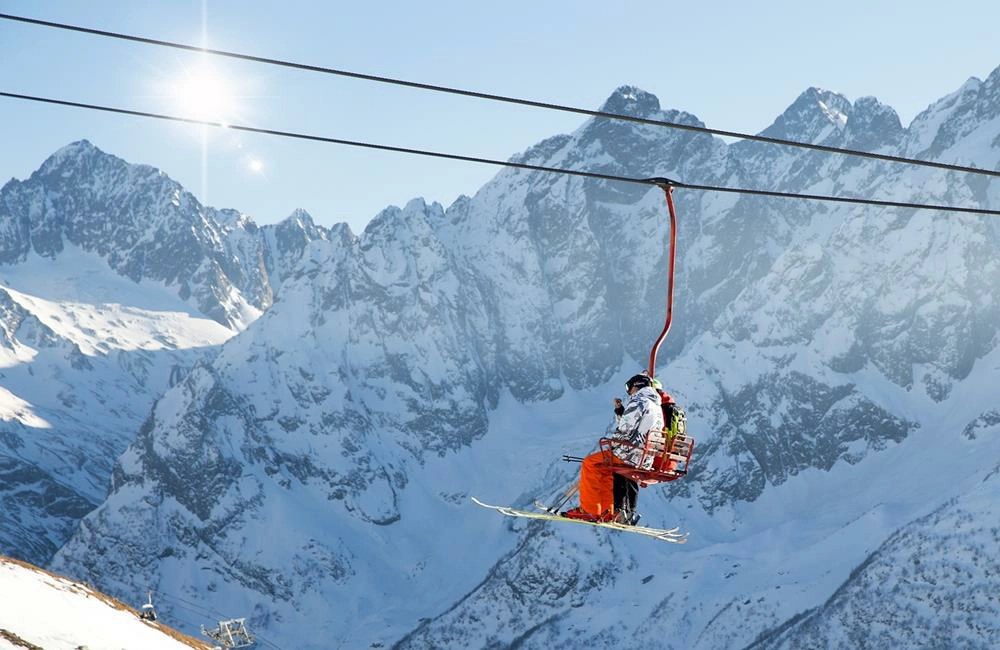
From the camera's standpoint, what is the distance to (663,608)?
649 ft

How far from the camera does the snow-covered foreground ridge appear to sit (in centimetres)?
3059

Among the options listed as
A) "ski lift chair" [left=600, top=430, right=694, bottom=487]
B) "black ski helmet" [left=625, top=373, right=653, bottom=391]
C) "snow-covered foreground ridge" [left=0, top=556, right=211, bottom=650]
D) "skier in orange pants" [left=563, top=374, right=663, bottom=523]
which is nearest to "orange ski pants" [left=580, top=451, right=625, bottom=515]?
"skier in orange pants" [left=563, top=374, right=663, bottom=523]

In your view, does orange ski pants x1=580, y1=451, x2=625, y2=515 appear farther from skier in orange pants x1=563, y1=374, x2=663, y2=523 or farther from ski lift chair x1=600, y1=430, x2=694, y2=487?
ski lift chair x1=600, y1=430, x2=694, y2=487

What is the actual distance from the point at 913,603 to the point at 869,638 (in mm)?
7426

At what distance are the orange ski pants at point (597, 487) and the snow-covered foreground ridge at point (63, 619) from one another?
13.5 m

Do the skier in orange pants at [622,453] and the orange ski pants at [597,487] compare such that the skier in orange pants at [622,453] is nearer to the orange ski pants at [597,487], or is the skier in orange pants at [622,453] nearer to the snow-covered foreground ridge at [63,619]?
the orange ski pants at [597,487]

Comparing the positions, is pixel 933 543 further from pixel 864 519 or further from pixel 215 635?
pixel 215 635

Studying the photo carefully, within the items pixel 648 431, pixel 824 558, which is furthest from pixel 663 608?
pixel 648 431

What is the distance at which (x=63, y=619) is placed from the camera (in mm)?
32625

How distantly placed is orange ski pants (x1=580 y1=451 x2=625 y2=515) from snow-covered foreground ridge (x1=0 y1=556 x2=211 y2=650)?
44.4ft

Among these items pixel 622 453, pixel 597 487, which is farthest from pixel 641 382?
pixel 597 487

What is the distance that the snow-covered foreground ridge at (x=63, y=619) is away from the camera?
1204 inches

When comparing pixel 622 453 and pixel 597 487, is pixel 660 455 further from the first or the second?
pixel 597 487

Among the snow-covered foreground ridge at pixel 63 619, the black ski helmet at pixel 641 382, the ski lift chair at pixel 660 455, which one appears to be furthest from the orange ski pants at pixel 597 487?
the snow-covered foreground ridge at pixel 63 619
